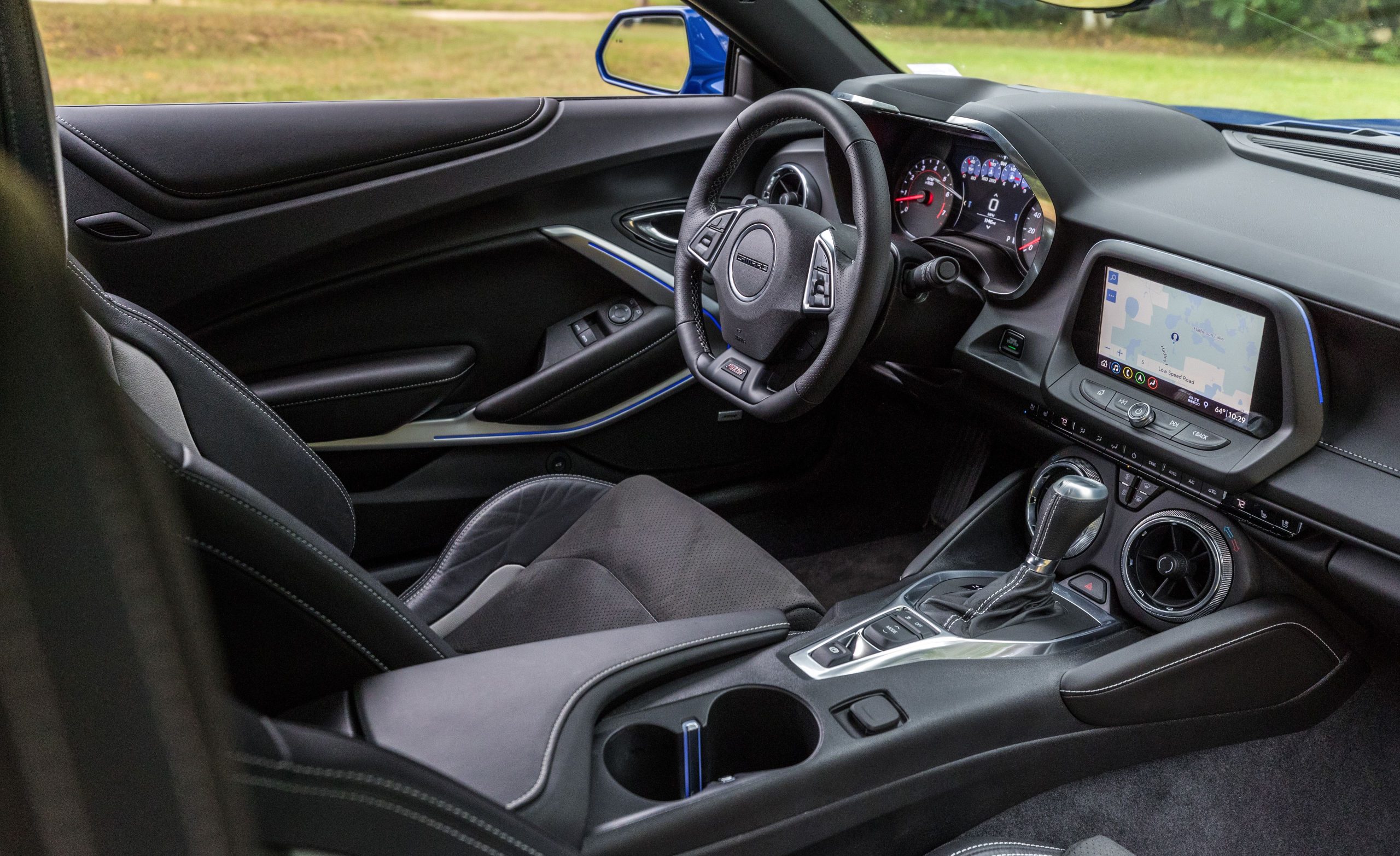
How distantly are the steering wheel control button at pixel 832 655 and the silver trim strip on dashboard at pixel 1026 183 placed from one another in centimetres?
68

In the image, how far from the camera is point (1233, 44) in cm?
174

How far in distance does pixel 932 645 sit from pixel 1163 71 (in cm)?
124

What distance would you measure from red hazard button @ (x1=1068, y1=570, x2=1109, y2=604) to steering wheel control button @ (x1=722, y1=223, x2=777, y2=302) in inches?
26.3

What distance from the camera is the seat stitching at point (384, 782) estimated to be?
0.58 meters

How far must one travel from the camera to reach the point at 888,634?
4.40 feet

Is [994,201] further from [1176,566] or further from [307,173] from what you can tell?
[307,173]

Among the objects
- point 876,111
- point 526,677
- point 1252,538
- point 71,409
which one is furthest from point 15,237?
point 876,111

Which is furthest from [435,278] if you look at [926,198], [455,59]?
[455,59]

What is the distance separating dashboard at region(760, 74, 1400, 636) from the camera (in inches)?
48.1

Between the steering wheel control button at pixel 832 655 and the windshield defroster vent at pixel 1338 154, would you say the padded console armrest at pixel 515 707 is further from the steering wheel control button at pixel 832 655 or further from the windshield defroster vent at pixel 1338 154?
the windshield defroster vent at pixel 1338 154

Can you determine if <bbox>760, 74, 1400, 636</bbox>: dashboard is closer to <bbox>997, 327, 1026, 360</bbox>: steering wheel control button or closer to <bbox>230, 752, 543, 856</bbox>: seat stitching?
<bbox>997, 327, 1026, 360</bbox>: steering wheel control button

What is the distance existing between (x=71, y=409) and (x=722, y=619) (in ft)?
3.03

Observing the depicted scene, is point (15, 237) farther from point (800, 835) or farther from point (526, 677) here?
point (800, 835)

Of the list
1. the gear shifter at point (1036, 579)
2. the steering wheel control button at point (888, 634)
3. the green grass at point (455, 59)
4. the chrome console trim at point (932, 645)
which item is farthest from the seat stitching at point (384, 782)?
the gear shifter at point (1036, 579)
